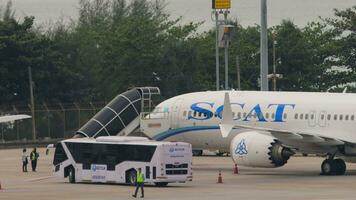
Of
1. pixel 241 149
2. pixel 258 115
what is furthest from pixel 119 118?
pixel 241 149

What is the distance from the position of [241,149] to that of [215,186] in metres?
5.52

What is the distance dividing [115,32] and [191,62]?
385 inches

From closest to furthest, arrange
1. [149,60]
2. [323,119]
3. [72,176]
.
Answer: [72,176], [323,119], [149,60]

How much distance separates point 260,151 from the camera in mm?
58312

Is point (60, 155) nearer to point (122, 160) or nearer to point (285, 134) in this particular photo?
point (122, 160)

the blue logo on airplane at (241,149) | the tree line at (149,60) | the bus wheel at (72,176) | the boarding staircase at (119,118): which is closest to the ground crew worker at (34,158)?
the boarding staircase at (119,118)

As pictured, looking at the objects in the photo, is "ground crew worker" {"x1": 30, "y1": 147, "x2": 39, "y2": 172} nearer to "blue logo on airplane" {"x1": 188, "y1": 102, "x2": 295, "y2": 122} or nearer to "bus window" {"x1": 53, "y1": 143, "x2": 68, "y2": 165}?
"bus window" {"x1": 53, "y1": 143, "x2": 68, "y2": 165}

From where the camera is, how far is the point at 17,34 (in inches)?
4272

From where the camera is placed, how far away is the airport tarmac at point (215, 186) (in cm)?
4841

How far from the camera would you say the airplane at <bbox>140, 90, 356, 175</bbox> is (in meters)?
58.6

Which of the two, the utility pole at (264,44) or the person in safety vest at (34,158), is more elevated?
the utility pole at (264,44)

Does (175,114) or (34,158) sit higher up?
(175,114)

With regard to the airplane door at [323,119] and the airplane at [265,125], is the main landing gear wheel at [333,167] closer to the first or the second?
the airplane at [265,125]

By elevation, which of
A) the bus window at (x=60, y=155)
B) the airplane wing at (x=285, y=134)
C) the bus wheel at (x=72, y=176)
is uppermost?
the airplane wing at (x=285, y=134)
